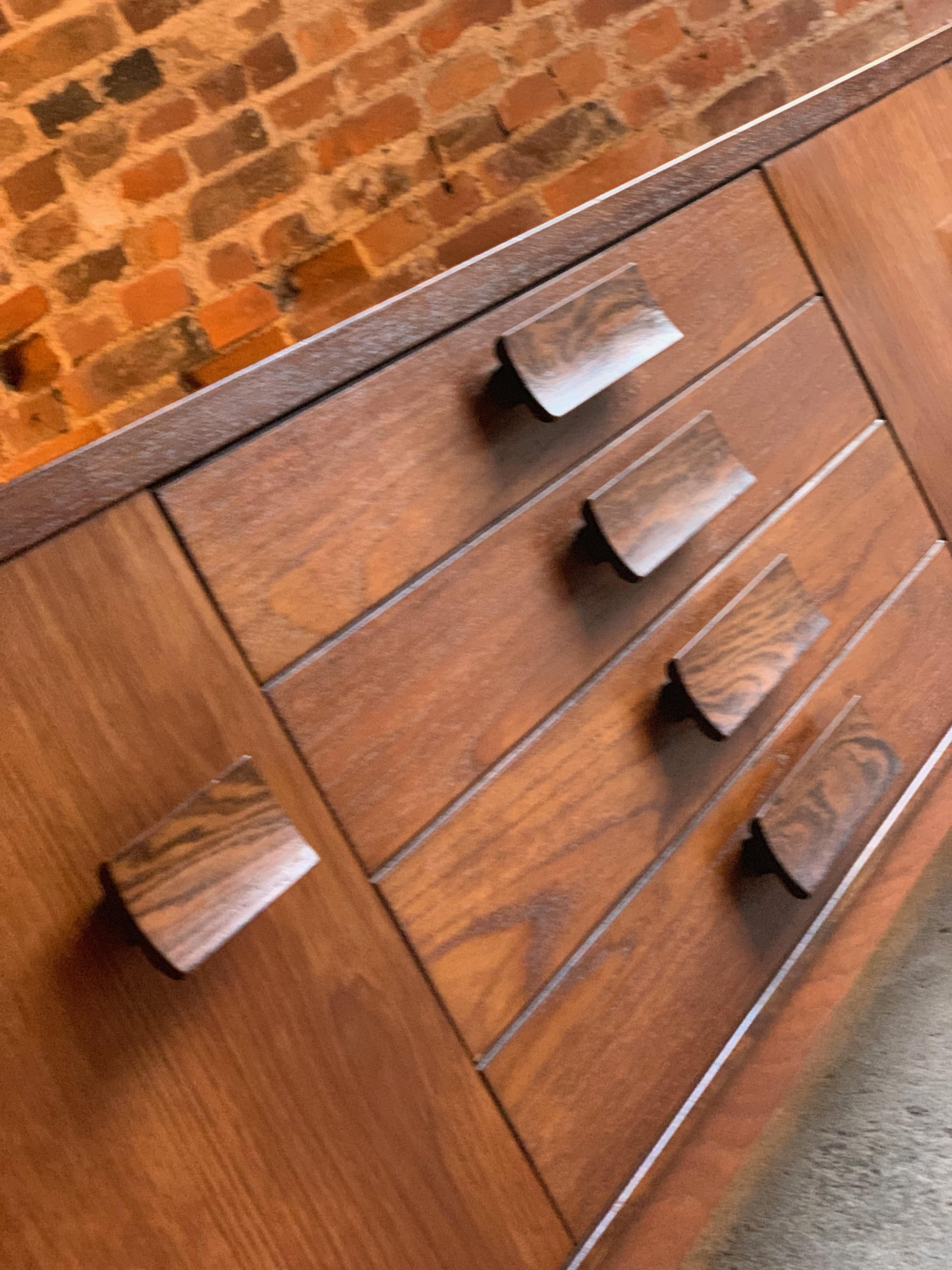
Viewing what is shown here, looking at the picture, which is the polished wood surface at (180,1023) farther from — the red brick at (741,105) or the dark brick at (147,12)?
the red brick at (741,105)

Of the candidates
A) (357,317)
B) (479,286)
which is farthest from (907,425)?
(357,317)

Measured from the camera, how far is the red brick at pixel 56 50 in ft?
6.09

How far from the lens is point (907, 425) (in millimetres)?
1219

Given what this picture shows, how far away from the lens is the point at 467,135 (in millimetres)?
2184

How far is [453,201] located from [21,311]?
835 millimetres

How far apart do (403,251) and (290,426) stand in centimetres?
155

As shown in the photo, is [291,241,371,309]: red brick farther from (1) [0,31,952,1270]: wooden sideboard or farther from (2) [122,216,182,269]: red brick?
(1) [0,31,952,1270]: wooden sideboard

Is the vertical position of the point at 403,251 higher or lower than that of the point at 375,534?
higher

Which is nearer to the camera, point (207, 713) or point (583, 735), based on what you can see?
point (207, 713)

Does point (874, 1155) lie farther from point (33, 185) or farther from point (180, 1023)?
point (33, 185)

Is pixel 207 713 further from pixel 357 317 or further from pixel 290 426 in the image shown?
pixel 357 317

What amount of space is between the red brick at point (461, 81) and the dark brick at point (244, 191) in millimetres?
304

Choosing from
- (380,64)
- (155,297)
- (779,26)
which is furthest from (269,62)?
(779,26)

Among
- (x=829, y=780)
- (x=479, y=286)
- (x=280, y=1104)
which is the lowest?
(x=829, y=780)
